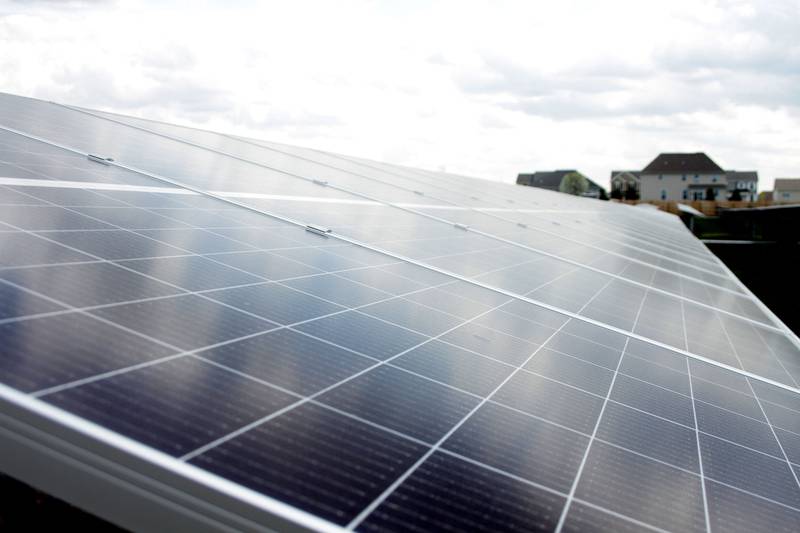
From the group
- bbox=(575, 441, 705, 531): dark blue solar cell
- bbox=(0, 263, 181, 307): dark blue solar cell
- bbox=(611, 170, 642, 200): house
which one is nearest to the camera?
bbox=(575, 441, 705, 531): dark blue solar cell

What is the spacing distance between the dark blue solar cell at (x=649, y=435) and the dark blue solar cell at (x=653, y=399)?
0.16m

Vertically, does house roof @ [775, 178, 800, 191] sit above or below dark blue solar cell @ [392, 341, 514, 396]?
above

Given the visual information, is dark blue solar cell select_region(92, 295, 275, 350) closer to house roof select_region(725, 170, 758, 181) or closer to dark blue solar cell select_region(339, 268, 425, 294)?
dark blue solar cell select_region(339, 268, 425, 294)

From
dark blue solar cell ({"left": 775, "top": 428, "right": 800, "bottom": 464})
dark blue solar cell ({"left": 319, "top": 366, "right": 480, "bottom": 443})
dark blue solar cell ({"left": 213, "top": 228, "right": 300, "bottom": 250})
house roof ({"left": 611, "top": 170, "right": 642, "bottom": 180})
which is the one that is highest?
house roof ({"left": 611, "top": 170, "right": 642, "bottom": 180})

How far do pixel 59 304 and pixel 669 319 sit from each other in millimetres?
8313

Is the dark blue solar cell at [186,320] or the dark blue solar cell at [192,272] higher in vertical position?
the dark blue solar cell at [192,272]

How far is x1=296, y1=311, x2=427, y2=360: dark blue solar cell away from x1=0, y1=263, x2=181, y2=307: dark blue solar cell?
42.5 inches

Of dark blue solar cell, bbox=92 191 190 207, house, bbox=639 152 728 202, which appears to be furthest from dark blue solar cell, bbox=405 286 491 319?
house, bbox=639 152 728 202

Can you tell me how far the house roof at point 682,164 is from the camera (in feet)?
479

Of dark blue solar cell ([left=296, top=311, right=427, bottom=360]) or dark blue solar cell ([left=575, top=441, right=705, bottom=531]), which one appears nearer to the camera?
dark blue solar cell ([left=575, top=441, right=705, bottom=531])

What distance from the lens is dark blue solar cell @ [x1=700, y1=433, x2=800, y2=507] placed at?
4.29m

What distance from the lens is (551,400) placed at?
15.4 feet

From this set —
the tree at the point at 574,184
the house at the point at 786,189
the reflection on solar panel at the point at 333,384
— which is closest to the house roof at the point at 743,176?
the house at the point at 786,189

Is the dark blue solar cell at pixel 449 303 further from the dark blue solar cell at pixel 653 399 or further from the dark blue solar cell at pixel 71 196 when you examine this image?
the dark blue solar cell at pixel 71 196
